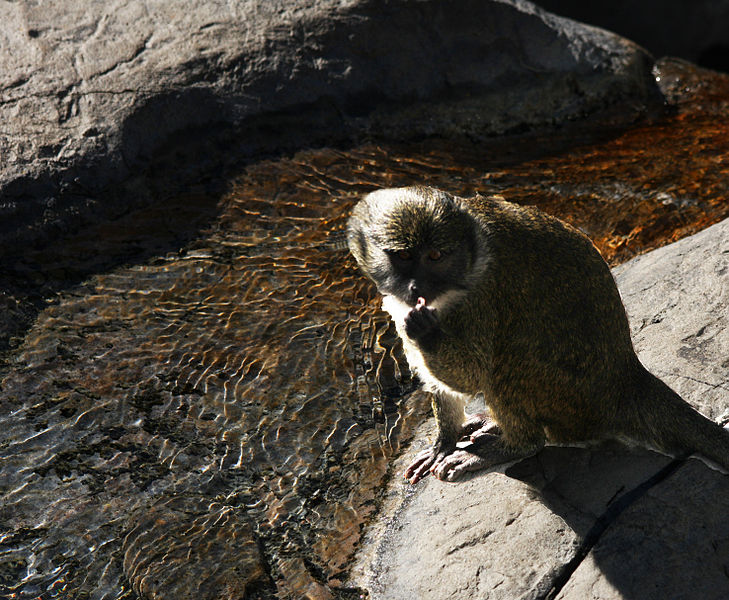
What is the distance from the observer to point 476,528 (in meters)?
4.51

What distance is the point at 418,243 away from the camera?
4.12m

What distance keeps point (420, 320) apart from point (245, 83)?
4417mm

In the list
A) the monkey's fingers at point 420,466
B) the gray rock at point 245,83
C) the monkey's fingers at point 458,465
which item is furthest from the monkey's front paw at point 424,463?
the gray rock at point 245,83

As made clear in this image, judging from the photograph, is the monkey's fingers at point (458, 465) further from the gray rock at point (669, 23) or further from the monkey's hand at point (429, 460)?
the gray rock at point (669, 23)

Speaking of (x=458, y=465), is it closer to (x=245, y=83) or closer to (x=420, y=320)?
(x=420, y=320)

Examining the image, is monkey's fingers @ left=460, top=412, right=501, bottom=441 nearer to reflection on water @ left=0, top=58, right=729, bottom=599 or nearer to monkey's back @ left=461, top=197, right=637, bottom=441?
reflection on water @ left=0, top=58, right=729, bottom=599

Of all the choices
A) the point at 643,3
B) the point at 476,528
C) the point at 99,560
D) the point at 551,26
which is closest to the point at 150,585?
the point at 99,560

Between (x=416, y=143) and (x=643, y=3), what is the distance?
18.6 ft

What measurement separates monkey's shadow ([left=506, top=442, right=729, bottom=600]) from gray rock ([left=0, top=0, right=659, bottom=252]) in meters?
4.56

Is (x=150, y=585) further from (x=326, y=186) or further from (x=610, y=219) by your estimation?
(x=610, y=219)

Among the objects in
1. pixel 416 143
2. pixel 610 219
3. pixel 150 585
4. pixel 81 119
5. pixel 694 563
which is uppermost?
pixel 81 119

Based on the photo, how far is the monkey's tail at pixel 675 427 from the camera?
4195 mm

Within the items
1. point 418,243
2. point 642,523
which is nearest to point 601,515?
point 642,523

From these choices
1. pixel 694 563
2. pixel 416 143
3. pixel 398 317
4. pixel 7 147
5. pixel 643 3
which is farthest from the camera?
pixel 643 3
